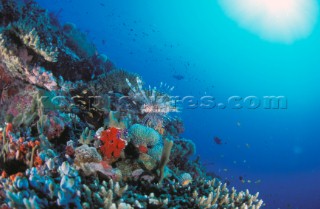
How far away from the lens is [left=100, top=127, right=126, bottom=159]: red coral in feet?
11.5

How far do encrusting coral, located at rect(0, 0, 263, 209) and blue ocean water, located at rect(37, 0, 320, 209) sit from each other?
4278cm

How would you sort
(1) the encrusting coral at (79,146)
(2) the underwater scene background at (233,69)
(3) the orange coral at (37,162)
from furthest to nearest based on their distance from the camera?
(2) the underwater scene background at (233,69), (3) the orange coral at (37,162), (1) the encrusting coral at (79,146)

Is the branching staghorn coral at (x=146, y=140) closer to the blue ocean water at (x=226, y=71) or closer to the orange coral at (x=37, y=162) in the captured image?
the orange coral at (x=37, y=162)

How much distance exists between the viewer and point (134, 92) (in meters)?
5.54

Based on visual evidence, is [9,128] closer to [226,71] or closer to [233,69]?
[226,71]

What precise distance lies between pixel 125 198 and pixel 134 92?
2909 mm

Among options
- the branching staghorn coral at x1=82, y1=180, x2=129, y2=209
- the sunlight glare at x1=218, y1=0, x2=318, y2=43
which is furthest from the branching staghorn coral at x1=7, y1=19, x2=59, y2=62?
the sunlight glare at x1=218, y1=0, x2=318, y2=43

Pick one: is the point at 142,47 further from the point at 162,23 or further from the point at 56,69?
the point at 56,69

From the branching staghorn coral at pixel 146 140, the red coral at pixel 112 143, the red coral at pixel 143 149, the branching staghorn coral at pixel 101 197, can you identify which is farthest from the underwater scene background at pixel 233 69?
the branching staghorn coral at pixel 101 197

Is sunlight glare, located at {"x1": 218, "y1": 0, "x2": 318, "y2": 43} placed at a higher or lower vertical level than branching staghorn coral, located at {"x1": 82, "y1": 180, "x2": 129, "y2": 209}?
higher

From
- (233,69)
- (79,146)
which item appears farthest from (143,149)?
(233,69)

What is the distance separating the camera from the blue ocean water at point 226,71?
50312 millimetres

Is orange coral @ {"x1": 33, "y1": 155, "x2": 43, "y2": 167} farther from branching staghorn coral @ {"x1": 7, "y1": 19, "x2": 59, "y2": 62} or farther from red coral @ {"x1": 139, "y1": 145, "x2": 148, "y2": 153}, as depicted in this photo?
branching staghorn coral @ {"x1": 7, "y1": 19, "x2": 59, "y2": 62}

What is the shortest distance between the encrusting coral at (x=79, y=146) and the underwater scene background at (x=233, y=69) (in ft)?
129
